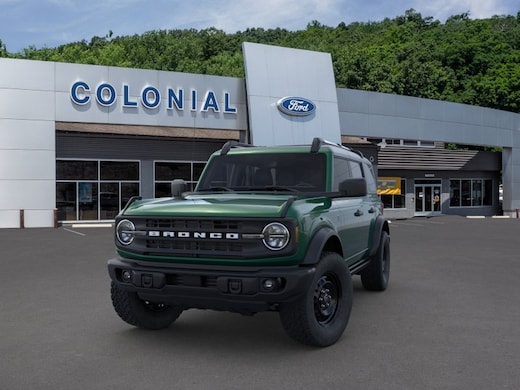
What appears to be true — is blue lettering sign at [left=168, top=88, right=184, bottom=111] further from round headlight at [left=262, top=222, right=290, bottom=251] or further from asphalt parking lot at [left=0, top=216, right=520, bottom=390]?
round headlight at [left=262, top=222, right=290, bottom=251]

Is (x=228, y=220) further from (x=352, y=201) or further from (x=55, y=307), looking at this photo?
(x=55, y=307)

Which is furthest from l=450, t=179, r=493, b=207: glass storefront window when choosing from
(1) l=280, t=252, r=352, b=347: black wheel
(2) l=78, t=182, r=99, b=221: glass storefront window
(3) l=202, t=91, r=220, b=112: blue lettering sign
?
(1) l=280, t=252, r=352, b=347: black wheel

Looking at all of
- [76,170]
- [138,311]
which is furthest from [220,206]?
[76,170]

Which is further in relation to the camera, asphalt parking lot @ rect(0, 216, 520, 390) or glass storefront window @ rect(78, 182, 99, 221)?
glass storefront window @ rect(78, 182, 99, 221)

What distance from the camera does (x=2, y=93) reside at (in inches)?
874

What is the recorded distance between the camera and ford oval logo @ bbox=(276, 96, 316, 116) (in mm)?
25375

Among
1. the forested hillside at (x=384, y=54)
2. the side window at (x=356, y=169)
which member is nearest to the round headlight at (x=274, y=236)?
the side window at (x=356, y=169)

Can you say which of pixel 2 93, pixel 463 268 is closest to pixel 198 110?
pixel 2 93

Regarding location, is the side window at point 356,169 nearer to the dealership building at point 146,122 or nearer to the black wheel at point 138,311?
the black wheel at point 138,311

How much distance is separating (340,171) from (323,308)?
1.85 m

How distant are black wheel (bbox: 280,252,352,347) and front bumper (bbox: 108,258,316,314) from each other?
160 mm

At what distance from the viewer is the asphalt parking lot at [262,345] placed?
13.8 ft

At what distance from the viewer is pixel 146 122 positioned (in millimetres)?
24500

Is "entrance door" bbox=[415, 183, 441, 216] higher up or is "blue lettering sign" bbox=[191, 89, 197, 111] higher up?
"blue lettering sign" bbox=[191, 89, 197, 111]
